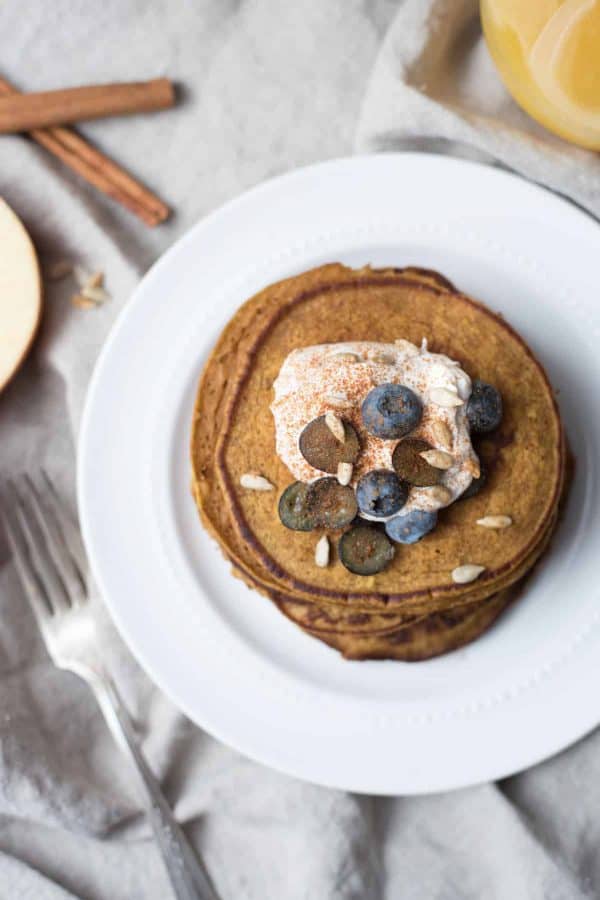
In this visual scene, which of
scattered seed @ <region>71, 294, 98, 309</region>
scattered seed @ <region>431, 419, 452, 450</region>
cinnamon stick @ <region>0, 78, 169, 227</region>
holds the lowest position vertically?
scattered seed @ <region>71, 294, 98, 309</region>

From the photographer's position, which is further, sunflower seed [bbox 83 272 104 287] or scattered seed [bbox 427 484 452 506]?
sunflower seed [bbox 83 272 104 287]

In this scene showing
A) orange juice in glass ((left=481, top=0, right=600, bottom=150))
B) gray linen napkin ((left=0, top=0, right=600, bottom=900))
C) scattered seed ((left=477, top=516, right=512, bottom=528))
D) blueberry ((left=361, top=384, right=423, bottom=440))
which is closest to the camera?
blueberry ((left=361, top=384, right=423, bottom=440))

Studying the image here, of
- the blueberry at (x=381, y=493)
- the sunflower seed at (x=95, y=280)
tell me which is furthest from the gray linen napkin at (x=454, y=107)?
the blueberry at (x=381, y=493)

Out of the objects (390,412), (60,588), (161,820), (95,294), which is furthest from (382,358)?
(161,820)

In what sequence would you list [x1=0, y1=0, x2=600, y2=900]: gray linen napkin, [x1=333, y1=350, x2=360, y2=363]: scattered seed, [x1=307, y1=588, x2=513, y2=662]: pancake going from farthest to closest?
[x1=0, y1=0, x2=600, y2=900]: gray linen napkin < [x1=307, y1=588, x2=513, y2=662]: pancake < [x1=333, y1=350, x2=360, y2=363]: scattered seed

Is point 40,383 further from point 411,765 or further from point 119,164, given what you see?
point 411,765

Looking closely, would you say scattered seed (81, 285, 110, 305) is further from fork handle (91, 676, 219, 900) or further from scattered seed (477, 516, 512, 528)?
scattered seed (477, 516, 512, 528)

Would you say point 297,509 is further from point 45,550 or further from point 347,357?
point 45,550

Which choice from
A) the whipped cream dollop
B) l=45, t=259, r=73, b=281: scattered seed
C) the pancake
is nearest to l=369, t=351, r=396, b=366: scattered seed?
the whipped cream dollop
